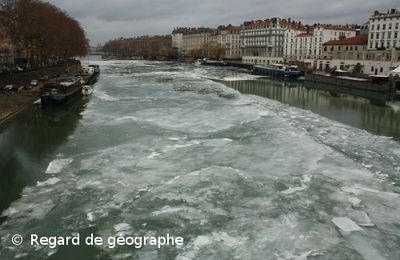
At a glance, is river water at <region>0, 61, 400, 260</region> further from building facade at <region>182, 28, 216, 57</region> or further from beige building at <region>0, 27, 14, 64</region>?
building facade at <region>182, 28, 216, 57</region>

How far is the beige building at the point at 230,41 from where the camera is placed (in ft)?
405

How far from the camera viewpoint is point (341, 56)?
64062 mm

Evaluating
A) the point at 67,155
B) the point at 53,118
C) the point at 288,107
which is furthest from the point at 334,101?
the point at 67,155

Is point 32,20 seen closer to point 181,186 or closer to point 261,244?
point 181,186

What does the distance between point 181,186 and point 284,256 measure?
4716mm

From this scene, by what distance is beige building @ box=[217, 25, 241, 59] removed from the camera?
405 ft

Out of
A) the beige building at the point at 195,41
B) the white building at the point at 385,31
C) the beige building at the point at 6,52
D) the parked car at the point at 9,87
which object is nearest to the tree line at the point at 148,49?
the beige building at the point at 195,41

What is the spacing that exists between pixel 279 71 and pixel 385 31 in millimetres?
16838

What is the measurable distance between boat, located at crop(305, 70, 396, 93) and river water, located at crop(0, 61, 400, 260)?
18678 mm

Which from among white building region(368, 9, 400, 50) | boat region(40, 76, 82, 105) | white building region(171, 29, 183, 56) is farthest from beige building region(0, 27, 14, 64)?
white building region(171, 29, 183, 56)

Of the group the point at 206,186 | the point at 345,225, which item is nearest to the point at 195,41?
the point at 206,186

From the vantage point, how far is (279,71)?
64.6m

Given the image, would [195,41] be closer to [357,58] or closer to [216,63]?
[216,63]

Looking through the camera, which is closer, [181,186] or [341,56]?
[181,186]
